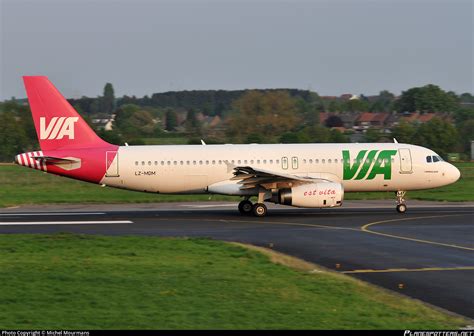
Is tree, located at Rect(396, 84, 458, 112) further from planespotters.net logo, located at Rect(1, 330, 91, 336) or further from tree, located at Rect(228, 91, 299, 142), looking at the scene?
planespotters.net logo, located at Rect(1, 330, 91, 336)

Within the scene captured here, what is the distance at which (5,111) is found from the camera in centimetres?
9106

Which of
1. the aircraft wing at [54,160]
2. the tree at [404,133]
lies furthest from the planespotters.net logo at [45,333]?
the tree at [404,133]

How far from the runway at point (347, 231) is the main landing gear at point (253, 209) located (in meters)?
0.42

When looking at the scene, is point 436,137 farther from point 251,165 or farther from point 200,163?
point 200,163

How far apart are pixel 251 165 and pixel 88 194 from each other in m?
15.8

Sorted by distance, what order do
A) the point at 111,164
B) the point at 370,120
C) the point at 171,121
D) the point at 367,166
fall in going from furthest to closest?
the point at 370,120
the point at 171,121
the point at 367,166
the point at 111,164

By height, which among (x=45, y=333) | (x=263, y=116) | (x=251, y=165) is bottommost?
(x=45, y=333)

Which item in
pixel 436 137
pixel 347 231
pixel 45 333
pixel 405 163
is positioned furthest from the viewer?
pixel 436 137

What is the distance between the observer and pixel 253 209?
33938 millimetres

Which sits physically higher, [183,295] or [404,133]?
[404,133]

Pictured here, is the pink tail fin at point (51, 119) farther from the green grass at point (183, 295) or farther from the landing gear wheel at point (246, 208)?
the green grass at point (183, 295)

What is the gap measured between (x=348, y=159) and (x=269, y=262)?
48.9ft

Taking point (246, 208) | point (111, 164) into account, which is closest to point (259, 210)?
point (246, 208)

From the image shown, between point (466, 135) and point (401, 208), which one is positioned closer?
point (401, 208)
